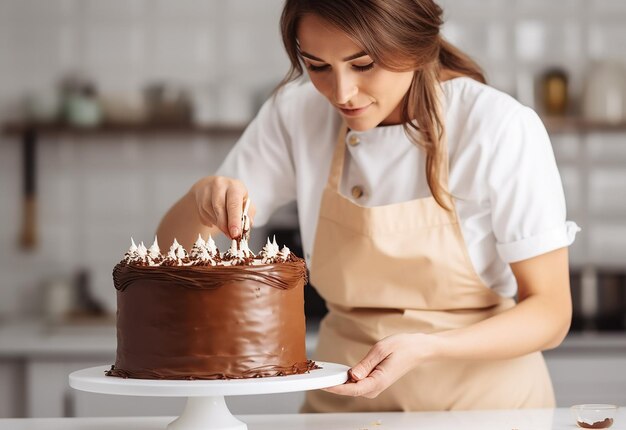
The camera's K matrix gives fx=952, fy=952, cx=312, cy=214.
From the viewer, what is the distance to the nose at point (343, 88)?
1.59 m

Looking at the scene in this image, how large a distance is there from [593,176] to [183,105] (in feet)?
5.60

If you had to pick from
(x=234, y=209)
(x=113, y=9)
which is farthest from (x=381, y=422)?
(x=113, y=9)

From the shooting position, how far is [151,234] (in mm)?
3986

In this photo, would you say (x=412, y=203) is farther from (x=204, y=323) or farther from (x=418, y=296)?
(x=204, y=323)

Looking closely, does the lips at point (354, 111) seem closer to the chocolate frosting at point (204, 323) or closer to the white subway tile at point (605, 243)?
the chocolate frosting at point (204, 323)

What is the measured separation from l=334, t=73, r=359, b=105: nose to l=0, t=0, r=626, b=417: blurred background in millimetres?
2234

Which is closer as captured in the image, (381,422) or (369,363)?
(369,363)

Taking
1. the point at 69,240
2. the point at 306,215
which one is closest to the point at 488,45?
the point at 69,240

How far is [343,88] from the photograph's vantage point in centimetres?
160

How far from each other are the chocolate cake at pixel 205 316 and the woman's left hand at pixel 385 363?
117 millimetres

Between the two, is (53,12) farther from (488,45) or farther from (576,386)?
(576,386)

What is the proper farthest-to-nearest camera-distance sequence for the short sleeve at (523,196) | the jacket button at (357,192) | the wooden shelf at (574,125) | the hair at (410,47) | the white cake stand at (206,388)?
the wooden shelf at (574,125) < the jacket button at (357,192) < the short sleeve at (523,196) < the hair at (410,47) < the white cake stand at (206,388)

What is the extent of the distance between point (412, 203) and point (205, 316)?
52cm

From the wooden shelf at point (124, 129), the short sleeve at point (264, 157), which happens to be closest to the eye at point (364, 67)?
the short sleeve at point (264, 157)
